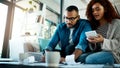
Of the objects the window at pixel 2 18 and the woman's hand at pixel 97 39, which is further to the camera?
the window at pixel 2 18

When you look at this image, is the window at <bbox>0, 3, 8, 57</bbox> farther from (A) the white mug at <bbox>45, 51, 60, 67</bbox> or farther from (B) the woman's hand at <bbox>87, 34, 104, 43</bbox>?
(A) the white mug at <bbox>45, 51, 60, 67</bbox>

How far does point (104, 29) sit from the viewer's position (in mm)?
1896

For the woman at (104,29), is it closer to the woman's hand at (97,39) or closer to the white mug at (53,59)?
the woman's hand at (97,39)

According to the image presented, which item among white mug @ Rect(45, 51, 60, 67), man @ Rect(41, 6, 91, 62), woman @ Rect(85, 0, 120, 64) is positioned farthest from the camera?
man @ Rect(41, 6, 91, 62)

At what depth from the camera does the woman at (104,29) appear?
1502 millimetres

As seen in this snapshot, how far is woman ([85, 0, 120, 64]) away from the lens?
1.50 meters

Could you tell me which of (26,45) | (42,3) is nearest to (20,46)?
(26,45)

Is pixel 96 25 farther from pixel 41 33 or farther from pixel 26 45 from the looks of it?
pixel 41 33

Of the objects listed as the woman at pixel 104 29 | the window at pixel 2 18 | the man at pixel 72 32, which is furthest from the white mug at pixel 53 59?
the window at pixel 2 18

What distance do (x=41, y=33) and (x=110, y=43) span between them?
241 centimetres

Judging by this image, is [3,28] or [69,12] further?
[3,28]

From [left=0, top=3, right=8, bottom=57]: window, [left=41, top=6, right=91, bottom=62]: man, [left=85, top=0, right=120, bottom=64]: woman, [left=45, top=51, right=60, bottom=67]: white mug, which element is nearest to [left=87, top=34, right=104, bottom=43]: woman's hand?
[left=85, top=0, right=120, bottom=64]: woman

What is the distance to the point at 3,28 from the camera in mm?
3760

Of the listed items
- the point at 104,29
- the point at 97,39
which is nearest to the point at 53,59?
the point at 97,39
